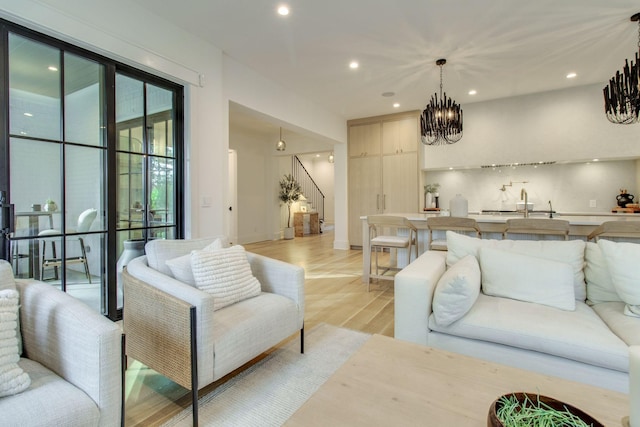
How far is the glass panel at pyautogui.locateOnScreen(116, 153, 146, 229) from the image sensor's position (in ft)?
9.35

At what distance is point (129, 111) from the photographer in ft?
9.56

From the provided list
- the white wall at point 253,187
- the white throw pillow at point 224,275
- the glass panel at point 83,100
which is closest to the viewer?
the white throw pillow at point 224,275

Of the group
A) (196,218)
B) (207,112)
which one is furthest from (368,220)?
(207,112)

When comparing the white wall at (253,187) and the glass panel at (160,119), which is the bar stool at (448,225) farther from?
the white wall at (253,187)

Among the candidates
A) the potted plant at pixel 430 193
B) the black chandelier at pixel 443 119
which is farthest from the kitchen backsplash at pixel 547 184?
the black chandelier at pixel 443 119

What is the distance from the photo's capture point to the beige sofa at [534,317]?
1.47 meters

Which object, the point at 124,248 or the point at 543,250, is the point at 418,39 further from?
the point at 124,248

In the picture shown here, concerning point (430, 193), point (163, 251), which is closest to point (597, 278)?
point (163, 251)

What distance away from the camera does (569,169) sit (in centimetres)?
533

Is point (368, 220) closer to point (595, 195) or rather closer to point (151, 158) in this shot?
point (151, 158)

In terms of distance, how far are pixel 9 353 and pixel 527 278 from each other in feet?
8.23

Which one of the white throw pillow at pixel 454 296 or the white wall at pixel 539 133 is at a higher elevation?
the white wall at pixel 539 133

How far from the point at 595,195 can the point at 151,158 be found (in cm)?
656

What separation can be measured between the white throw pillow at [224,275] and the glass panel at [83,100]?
1665mm
